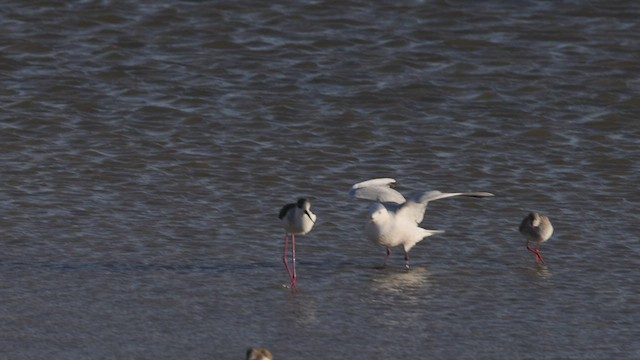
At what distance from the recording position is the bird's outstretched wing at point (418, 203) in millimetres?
12250

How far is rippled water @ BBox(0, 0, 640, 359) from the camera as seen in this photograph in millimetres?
10117

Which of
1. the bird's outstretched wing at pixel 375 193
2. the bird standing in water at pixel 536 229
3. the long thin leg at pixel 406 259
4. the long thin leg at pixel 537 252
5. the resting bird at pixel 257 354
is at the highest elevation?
the resting bird at pixel 257 354

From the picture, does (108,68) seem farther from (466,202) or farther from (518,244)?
(518,244)

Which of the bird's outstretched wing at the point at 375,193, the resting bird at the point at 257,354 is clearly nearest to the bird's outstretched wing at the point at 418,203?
the bird's outstretched wing at the point at 375,193

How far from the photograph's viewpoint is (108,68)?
58.6 ft

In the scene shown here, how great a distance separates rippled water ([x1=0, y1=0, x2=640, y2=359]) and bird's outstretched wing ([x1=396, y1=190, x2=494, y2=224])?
0.34m

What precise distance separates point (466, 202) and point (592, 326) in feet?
12.5

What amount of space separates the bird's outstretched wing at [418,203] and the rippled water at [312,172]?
336 millimetres

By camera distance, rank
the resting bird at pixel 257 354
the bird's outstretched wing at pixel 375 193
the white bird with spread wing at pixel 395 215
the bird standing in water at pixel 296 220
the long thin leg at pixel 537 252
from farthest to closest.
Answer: the bird's outstretched wing at pixel 375 193
the white bird with spread wing at pixel 395 215
the long thin leg at pixel 537 252
the bird standing in water at pixel 296 220
the resting bird at pixel 257 354

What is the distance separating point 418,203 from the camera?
41.0 ft

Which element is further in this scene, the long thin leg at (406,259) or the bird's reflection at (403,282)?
the long thin leg at (406,259)

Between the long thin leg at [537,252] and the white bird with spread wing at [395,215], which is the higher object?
the white bird with spread wing at [395,215]

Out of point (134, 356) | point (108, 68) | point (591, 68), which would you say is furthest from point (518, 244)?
point (108, 68)

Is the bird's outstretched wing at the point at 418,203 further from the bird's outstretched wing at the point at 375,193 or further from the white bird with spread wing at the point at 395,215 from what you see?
the bird's outstretched wing at the point at 375,193
